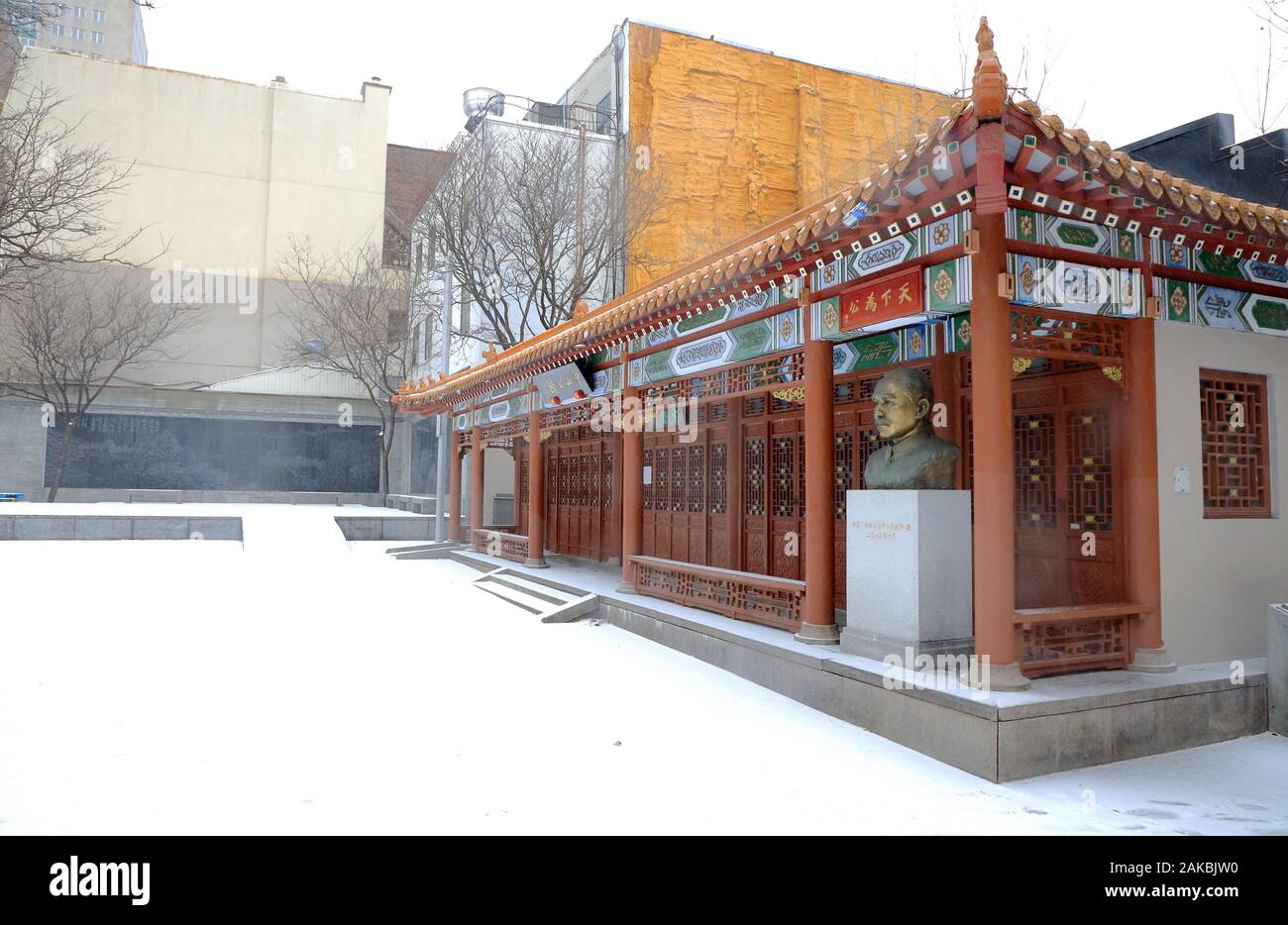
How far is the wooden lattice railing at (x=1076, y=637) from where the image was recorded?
15.1 ft

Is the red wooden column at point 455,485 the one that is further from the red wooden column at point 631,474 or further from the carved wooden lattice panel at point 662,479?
the red wooden column at point 631,474

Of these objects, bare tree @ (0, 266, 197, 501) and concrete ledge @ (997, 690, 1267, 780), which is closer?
concrete ledge @ (997, 690, 1267, 780)

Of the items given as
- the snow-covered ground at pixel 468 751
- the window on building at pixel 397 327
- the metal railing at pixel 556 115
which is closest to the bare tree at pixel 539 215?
the metal railing at pixel 556 115

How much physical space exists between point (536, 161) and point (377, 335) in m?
8.40

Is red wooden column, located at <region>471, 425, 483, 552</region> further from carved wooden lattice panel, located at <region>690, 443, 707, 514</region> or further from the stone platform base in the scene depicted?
the stone platform base

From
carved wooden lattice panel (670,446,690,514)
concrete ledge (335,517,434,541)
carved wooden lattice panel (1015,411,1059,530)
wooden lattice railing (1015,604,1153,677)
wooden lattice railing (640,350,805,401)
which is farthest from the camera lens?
concrete ledge (335,517,434,541)

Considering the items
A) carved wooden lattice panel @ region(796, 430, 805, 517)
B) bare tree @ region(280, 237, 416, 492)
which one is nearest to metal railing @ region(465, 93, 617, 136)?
bare tree @ region(280, 237, 416, 492)

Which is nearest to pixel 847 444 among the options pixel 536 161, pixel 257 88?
pixel 536 161

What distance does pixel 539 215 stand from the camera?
54.3 ft

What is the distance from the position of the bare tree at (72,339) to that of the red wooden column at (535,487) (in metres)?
15.4

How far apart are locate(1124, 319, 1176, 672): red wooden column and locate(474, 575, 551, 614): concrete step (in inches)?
230

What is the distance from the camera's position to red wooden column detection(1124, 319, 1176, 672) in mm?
4957

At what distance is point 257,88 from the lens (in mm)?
24359

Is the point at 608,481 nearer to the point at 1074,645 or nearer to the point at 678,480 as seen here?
the point at 678,480
